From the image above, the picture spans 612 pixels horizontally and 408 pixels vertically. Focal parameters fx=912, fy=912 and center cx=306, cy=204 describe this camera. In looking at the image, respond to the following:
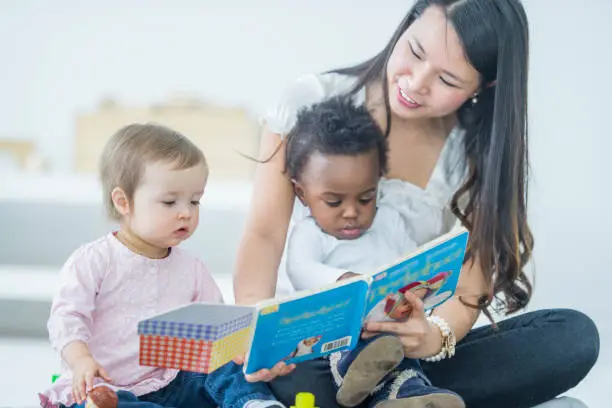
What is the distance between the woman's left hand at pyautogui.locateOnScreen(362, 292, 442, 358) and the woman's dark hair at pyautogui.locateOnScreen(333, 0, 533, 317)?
0.83 feet

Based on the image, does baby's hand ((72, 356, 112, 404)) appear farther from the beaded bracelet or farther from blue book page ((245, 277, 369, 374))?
the beaded bracelet

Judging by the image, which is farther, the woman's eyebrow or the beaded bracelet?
the woman's eyebrow

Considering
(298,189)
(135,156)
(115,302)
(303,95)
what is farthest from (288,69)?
(115,302)

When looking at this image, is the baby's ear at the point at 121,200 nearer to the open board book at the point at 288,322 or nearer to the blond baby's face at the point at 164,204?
the blond baby's face at the point at 164,204

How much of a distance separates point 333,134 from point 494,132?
330 mm

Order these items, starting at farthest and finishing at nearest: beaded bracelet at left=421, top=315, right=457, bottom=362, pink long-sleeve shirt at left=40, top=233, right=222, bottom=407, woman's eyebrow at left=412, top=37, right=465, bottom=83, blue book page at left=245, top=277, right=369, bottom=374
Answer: woman's eyebrow at left=412, top=37, right=465, bottom=83, beaded bracelet at left=421, top=315, right=457, bottom=362, pink long-sleeve shirt at left=40, top=233, right=222, bottom=407, blue book page at left=245, top=277, right=369, bottom=374

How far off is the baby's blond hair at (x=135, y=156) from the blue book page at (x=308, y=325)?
346mm

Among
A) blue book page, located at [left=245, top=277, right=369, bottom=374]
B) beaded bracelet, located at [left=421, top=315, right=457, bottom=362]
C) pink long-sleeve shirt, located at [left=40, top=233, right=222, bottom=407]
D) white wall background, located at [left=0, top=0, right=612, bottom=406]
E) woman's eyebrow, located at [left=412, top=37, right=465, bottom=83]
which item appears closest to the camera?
blue book page, located at [left=245, top=277, right=369, bottom=374]

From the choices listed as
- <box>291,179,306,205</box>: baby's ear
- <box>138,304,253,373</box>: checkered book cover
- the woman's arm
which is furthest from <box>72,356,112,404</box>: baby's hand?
<box>291,179,306,205</box>: baby's ear

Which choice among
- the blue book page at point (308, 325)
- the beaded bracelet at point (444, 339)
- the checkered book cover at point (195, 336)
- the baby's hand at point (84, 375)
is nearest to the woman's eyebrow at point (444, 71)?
the beaded bracelet at point (444, 339)

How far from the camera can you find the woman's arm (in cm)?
179

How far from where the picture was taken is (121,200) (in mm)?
1551

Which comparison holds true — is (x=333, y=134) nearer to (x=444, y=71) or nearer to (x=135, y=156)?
(x=444, y=71)

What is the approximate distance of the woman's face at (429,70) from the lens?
1.77 meters
